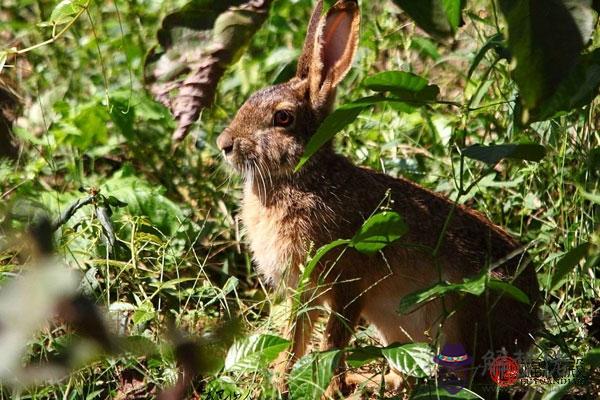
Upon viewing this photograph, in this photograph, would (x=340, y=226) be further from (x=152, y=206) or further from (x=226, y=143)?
(x=152, y=206)

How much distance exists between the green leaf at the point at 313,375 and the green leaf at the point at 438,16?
1.17 meters

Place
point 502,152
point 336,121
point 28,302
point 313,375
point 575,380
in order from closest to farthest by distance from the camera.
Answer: point 28,302 → point 336,121 → point 502,152 → point 575,380 → point 313,375

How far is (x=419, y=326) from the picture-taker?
3.85 m

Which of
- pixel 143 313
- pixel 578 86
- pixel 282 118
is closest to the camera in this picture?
pixel 578 86

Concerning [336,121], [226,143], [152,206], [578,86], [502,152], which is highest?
[578,86]

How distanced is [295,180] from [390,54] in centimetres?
178

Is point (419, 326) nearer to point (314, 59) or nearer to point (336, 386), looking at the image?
point (336, 386)

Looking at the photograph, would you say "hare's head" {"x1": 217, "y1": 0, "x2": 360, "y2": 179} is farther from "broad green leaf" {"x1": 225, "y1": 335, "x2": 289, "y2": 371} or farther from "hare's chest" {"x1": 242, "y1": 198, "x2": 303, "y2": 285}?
"broad green leaf" {"x1": 225, "y1": 335, "x2": 289, "y2": 371}

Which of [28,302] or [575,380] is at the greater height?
[28,302]

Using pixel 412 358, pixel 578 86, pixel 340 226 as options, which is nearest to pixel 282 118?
pixel 340 226

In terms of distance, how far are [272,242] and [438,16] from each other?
6.80 ft

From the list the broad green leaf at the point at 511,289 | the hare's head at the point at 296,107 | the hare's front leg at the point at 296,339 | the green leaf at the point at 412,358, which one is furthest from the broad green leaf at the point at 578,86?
the hare's head at the point at 296,107

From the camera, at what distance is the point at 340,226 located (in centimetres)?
391

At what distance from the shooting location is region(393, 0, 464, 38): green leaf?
1912 millimetres
